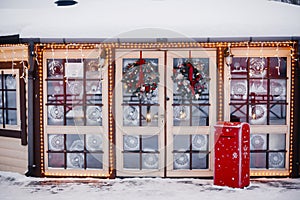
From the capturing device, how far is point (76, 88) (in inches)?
275

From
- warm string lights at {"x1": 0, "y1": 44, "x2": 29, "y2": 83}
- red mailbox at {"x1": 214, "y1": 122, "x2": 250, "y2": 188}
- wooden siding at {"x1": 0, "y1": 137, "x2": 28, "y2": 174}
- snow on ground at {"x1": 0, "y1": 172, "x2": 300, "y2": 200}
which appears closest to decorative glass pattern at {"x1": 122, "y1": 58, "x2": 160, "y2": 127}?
snow on ground at {"x1": 0, "y1": 172, "x2": 300, "y2": 200}

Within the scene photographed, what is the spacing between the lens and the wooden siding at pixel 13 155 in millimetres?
7156

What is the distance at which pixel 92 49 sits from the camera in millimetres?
6902

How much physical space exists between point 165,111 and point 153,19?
1842 millimetres

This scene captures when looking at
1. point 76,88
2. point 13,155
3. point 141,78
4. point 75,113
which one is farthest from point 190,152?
point 13,155

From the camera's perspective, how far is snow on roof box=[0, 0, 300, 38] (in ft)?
21.3

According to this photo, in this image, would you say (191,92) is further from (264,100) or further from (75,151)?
(75,151)

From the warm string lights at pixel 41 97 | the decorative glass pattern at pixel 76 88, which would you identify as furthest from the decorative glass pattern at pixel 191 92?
the warm string lights at pixel 41 97

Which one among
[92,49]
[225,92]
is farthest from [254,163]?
[92,49]

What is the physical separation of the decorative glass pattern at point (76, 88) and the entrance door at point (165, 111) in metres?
0.45

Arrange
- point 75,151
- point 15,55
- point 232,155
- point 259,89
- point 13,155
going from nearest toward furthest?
1. point 232,155
2. point 259,89
3. point 75,151
4. point 15,55
5. point 13,155

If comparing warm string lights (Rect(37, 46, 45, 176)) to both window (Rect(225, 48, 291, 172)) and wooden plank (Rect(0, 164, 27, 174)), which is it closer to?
wooden plank (Rect(0, 164, 27, 174))

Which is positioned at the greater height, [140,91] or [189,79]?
[189,79]

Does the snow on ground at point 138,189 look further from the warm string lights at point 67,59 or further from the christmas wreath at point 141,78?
the christmas wreath at point 141,78
